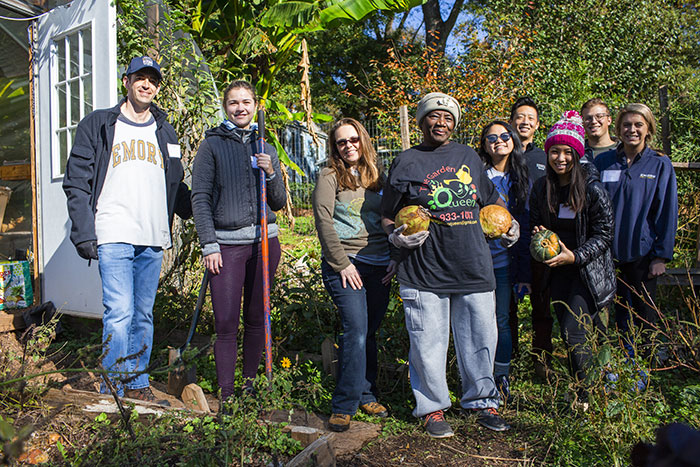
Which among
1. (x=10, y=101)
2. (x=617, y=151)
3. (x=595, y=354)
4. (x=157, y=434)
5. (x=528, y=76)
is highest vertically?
(x=528, y=76)

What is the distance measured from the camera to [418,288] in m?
3.21

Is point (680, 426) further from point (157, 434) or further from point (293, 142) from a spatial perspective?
point (293, 142)

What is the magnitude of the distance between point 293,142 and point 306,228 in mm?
3958

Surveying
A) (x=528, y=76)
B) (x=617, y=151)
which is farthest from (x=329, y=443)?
(x=528, y=76)

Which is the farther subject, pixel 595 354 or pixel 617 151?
pixel 617 151

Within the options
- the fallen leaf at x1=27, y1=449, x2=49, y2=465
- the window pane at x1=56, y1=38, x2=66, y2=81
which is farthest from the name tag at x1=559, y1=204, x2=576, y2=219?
the window pane at x1=56, y1=38, x2=66, y2=81

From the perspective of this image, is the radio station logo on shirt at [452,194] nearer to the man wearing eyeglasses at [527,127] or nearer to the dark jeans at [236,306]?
the man wearing eyeglasses at [527,127]

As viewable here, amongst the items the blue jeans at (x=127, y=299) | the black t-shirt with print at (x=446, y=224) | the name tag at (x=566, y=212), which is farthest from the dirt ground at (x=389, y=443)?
the name tag at (x=566, y=212)

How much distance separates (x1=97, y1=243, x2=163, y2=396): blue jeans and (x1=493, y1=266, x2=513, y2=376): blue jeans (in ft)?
7.21

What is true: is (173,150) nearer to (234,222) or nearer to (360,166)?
(234,222)

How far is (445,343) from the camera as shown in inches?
129

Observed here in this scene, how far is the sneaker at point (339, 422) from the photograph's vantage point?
3.25 meters

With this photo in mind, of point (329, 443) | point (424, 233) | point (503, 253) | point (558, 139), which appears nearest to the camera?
point (329, 443)

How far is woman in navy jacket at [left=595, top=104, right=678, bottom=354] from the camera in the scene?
3.69 metres
